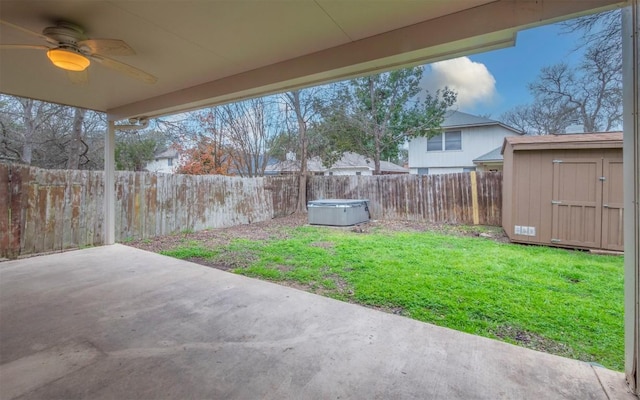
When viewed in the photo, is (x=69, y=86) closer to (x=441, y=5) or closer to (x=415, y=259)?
(x=441, y=5)

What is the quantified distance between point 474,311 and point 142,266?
4.05 m

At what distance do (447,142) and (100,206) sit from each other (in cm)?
1318

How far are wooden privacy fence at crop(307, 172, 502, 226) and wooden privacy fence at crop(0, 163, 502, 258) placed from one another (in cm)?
2

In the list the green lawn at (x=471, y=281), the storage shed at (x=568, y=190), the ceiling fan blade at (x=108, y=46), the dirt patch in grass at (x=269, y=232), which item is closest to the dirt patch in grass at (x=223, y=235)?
the dirt patch in grass at (x=269, y=232)

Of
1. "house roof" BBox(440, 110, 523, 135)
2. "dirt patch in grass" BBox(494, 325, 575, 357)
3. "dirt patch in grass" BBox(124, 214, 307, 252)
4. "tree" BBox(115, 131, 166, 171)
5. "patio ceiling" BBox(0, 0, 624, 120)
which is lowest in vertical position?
"dirt patch in grass" BBox(494, 325, 575, 357)

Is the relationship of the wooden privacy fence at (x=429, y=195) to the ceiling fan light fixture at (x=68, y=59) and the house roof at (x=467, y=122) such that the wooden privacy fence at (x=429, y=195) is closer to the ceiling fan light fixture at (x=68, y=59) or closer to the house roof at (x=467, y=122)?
the house roof at (x=467, y=122)

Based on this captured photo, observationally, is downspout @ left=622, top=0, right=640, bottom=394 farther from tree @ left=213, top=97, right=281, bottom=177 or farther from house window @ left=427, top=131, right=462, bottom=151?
house window @ left=427, top=131, right=462, bottom=151

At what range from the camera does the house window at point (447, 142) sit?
13734 millimetres

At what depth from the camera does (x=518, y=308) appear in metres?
2.83

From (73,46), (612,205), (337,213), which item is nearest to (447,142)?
(337,213)

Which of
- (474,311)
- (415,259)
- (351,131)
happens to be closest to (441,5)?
(474,311)

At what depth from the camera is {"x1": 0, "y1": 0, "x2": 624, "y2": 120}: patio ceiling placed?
2.08 meters

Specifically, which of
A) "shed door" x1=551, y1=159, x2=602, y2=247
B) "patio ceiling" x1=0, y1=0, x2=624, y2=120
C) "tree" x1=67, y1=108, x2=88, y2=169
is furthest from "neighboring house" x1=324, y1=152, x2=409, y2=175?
"patio ceiling" x1=0, y1=0, x2=624, y2=120

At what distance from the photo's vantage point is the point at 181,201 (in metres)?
6.97
